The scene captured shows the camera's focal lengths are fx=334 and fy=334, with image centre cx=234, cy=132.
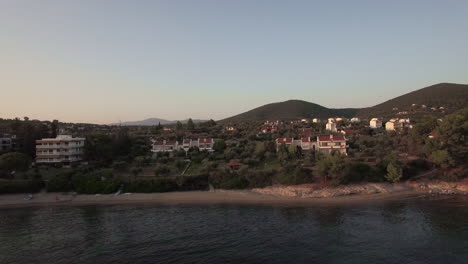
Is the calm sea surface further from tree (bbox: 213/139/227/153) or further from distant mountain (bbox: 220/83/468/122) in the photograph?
distant mountain (bbox: 220/83/468/122)

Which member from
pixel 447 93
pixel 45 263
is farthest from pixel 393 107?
pixel 45 263

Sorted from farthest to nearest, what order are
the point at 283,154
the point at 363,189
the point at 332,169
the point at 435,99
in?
the point at 435,99, the point at 283,154, the point at 332,169, the point at 363,189

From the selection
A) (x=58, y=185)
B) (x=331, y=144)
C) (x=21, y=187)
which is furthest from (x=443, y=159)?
(x=21, y=187)

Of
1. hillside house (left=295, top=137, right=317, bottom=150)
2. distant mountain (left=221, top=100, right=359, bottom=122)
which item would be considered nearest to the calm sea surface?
hillside house (left=295, top=137, right=317, bottom=150)

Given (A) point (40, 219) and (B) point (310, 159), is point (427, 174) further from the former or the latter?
(A) point (40, 219)

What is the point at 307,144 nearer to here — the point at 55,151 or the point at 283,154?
the point at 283,154

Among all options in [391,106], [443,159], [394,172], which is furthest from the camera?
[391,106]

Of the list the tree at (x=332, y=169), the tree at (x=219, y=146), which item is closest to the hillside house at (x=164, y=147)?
the tree at (x=219, y=146)
